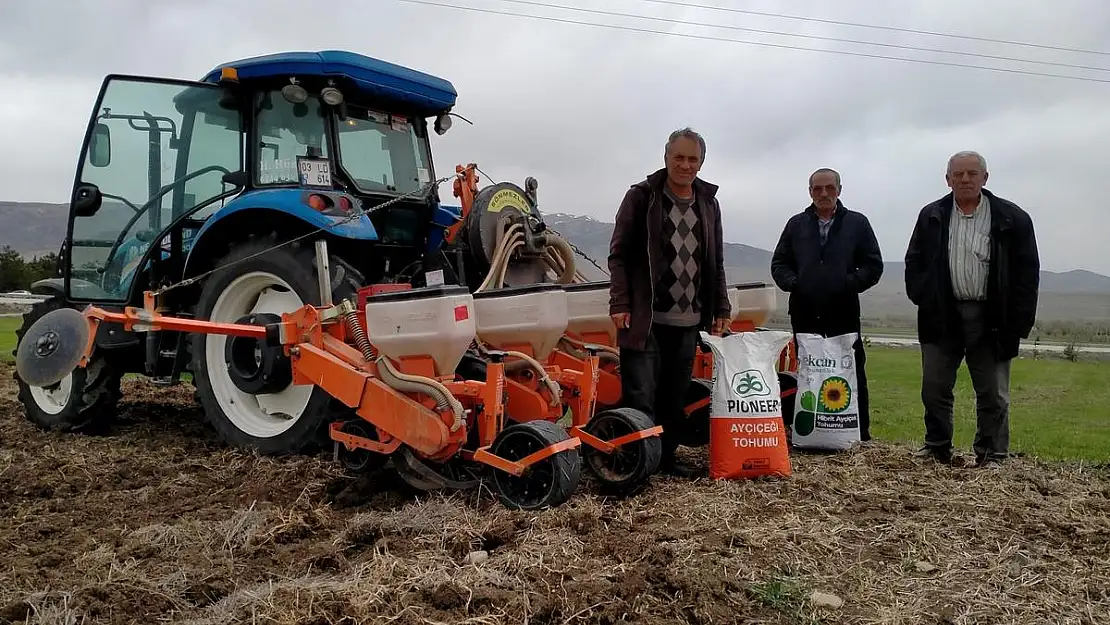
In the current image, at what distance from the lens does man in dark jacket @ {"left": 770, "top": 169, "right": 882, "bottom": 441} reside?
5.00 m

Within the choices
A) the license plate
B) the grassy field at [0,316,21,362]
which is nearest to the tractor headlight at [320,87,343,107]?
the license plate

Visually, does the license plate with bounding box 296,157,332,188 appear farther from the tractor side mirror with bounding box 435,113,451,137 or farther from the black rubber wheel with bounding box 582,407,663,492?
the black rubber wheel with bounding box 582,407,663,492

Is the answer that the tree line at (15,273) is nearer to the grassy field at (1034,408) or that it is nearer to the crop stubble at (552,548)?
the grassy field at (1034,408)

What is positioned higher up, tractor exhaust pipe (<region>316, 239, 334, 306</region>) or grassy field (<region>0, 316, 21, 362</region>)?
tractor exhaust pipe (<region>316, 239, 334, 306</region>)

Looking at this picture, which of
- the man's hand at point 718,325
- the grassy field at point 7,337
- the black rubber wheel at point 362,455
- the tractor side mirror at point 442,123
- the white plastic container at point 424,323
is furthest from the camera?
the grassy field at point 7,337

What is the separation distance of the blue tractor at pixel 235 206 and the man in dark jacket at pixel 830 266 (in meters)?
2.10

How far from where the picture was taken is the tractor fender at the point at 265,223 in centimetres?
443

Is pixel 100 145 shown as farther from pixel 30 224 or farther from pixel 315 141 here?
pixel 30 224

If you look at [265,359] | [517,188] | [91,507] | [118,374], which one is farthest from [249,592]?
[118,374]

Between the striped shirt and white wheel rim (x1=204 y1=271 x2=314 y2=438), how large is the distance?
345 cm

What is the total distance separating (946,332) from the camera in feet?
14.9

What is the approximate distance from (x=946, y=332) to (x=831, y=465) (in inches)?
37.6

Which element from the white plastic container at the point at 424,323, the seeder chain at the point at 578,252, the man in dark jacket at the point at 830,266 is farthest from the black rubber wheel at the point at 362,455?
the man in dark jacket at the point at 830,266

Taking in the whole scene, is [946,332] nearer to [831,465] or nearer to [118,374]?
[831,465]
